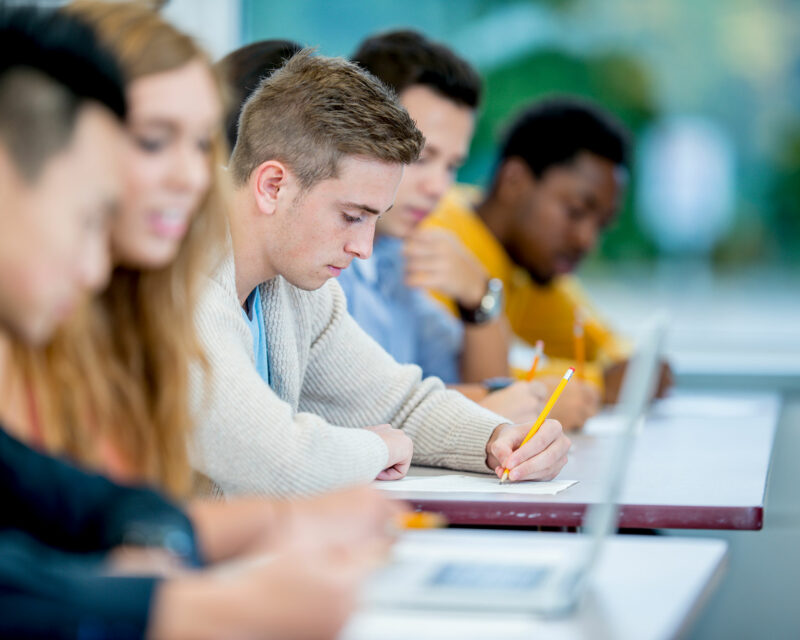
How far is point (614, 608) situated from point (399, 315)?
1568mm

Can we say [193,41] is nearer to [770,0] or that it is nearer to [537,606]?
[537,606]

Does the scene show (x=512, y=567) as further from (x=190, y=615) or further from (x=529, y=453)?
(x=529, y=453)

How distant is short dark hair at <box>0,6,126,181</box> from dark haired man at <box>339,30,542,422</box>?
1.31 m

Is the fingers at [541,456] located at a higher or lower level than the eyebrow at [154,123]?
lower

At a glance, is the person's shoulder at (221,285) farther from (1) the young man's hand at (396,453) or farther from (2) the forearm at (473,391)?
(2) the forearm at (473,391)

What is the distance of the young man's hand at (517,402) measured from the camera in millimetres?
1982

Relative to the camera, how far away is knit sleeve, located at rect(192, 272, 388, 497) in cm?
139

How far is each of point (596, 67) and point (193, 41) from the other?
3018mm

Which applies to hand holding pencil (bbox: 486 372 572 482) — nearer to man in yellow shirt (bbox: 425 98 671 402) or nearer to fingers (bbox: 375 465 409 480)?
fingers (bbox: 375 465 409 480)

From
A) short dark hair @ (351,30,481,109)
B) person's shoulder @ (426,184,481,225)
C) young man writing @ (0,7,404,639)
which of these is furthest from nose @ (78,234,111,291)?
person's shoulder @ (426,184,481,225)

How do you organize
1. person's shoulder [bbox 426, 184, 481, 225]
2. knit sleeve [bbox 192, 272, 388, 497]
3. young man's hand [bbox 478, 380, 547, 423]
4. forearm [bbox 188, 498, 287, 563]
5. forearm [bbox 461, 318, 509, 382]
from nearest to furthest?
forearm [bbox 188, 498, 287, 563] → knit sleeve [bbox 192, 272, 388, 497] → young man's hand [bbox 478, 380, 547, 423] → forearm [bbox 461, 318, 509, 382] → person's shoulder [bbox 426, 184, 481, 225]

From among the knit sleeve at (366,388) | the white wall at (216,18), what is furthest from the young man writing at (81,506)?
the white wall at (216,18)

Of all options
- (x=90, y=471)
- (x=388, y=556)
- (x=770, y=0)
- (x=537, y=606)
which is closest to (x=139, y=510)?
(x=90, y=471)

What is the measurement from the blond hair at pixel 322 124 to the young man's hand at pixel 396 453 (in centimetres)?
37
